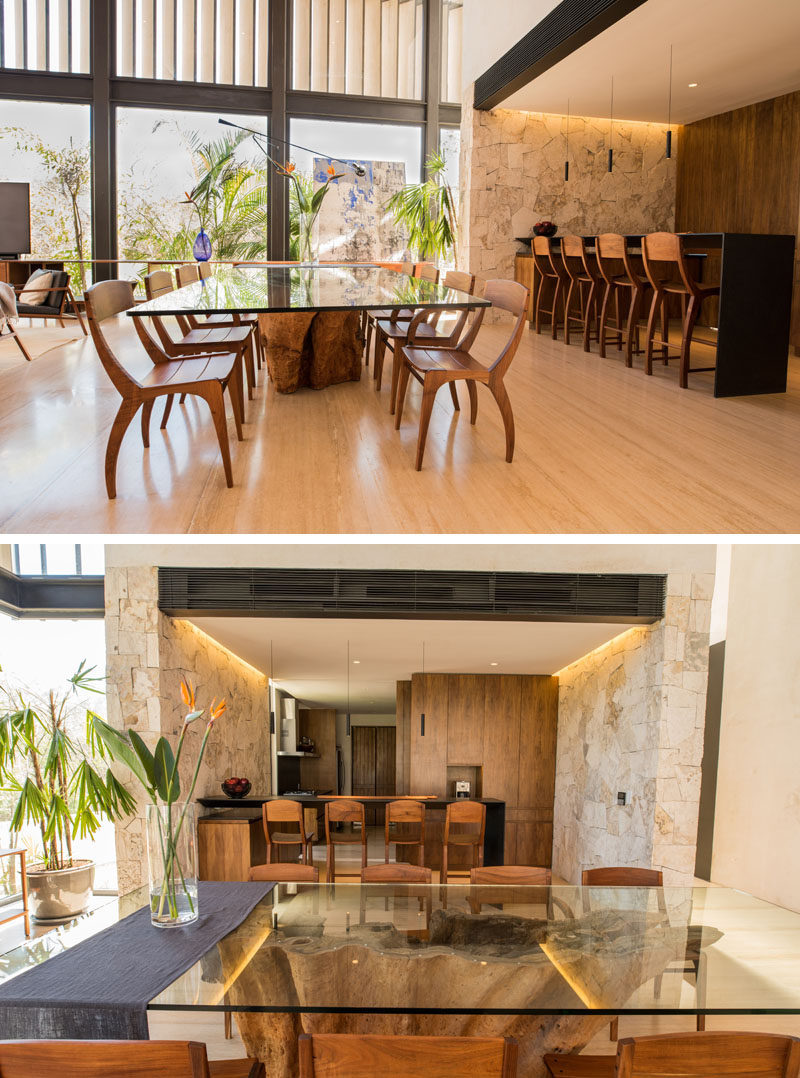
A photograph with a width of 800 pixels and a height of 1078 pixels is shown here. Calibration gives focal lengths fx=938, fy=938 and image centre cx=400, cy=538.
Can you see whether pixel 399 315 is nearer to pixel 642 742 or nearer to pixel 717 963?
pixel 642 742

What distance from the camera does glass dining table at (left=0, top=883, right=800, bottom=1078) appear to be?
2771mm

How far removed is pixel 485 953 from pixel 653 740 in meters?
4.08

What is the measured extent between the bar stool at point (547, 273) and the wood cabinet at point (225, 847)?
17.4 feet

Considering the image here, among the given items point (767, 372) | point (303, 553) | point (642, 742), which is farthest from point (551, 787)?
point (767, 372)

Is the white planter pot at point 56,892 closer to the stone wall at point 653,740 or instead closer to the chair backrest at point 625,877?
the chair backrest at point 625,877

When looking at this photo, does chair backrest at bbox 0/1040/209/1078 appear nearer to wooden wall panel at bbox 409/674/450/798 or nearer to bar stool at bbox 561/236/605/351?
bar stool at bbox 561/236/605/351

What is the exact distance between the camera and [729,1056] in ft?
8.14

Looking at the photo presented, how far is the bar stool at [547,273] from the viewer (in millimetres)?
8844

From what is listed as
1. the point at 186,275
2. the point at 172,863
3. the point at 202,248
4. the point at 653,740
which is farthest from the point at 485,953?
the point at 202,248

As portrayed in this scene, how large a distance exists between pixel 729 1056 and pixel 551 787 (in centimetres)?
766

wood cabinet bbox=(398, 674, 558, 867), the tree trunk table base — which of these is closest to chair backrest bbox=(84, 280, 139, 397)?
the tree trunk table base

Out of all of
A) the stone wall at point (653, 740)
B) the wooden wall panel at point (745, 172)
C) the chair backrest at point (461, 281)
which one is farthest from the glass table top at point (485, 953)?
the wooden wall panel at point (745, 172)

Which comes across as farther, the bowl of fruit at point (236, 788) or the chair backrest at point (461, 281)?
the bowl of fruit at point (236, 788)

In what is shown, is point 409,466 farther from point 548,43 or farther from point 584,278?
point 548,43
